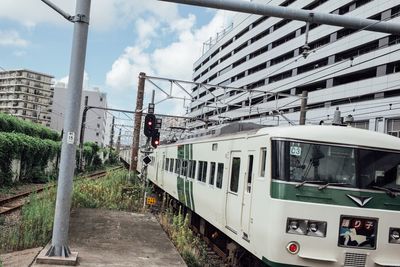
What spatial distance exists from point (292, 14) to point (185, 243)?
4.93 m

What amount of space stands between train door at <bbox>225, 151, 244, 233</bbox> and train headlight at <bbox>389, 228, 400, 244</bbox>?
257cm

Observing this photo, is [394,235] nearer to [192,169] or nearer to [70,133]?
[70,133]

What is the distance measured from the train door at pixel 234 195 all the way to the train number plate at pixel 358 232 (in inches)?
86.3

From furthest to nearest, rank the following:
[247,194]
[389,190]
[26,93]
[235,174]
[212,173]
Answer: [26,93] < [212,173] < [235,174] < [247,194] < [389,190]


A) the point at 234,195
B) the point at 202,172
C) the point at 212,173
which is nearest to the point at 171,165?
the point at 202,172

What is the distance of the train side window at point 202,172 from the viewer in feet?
41.5

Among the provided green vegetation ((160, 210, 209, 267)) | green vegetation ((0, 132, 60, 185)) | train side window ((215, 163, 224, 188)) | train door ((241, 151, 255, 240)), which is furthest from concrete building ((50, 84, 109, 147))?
train door ((241, 151, 255, 240))

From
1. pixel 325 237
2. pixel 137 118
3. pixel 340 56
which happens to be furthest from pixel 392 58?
pixel 325 237

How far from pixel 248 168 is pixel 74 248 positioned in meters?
3.33

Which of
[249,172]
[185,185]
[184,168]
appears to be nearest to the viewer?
[249,172]

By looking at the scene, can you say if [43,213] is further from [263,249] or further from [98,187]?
[98,187]

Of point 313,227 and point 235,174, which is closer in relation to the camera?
point 313,227

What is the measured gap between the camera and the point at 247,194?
8.43 m

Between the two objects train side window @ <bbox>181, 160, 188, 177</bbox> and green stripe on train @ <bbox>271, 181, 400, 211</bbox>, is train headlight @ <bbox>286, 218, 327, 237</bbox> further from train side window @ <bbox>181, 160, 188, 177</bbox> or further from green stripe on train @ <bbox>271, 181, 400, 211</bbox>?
train side window @ <bbox>181, 160, 188, 177</bbox>
